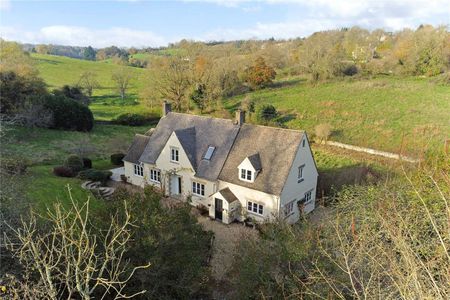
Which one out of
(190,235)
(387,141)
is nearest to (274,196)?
(190,235)

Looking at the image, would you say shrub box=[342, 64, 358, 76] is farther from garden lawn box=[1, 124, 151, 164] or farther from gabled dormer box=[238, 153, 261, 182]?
gabled dormer box=[238, 153, 261, 182]

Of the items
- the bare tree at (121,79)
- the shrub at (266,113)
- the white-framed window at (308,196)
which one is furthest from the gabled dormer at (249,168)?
the bare tree at (121,79)

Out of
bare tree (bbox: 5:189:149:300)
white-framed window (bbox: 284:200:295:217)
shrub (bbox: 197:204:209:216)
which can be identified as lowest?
shrub (bbox: 197:204:209:216)

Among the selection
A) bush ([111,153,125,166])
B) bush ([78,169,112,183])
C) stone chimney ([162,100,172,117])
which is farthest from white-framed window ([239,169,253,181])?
bush ([111,153,125,166])

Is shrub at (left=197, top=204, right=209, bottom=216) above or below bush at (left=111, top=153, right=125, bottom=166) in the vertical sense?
below

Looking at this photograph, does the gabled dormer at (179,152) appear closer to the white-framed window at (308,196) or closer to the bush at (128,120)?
the white-framed window at (308,196)

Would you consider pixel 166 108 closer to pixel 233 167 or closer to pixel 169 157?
pixel 169 157
